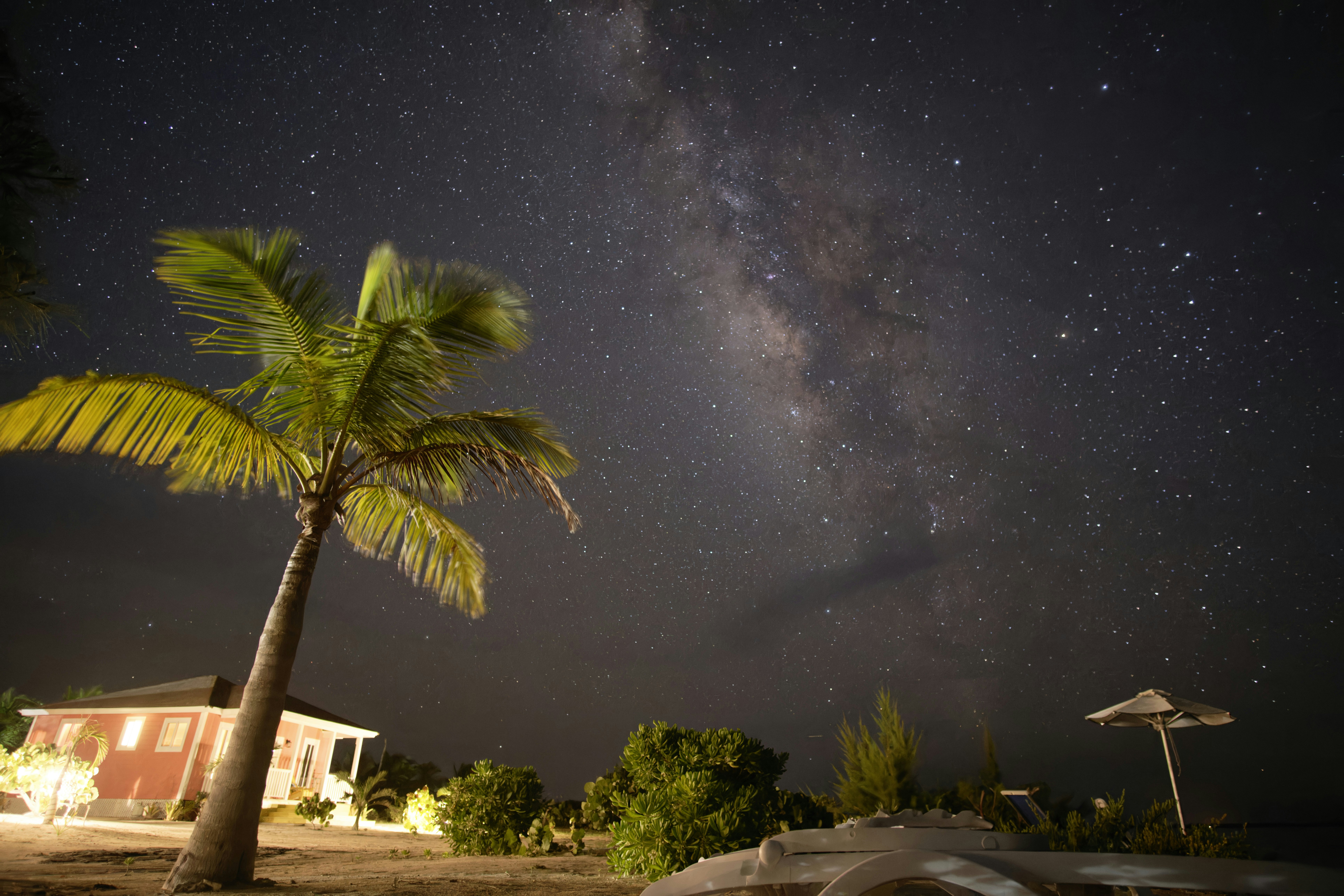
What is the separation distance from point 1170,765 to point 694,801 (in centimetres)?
988

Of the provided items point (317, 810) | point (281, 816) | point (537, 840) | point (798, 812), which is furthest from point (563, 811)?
point (281, 816)

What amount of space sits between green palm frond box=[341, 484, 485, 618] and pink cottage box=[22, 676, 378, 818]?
12.1m

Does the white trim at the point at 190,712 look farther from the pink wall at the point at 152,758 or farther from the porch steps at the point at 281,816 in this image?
the porch steps at the point at 281,816

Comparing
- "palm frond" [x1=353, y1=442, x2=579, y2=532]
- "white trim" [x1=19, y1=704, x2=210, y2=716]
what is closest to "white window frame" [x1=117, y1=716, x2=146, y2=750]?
"white trim" [x1=19, y1=704, x2=210, y2=716]

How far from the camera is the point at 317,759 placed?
873 inches

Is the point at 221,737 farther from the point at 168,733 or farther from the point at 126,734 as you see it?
the point at 126,734

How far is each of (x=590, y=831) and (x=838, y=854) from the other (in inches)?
512

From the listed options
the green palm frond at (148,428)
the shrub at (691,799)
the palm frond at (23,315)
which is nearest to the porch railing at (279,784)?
the palm frond at (23,315)

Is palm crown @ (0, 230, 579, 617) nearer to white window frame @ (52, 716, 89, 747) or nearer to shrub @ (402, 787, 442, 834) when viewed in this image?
shrub @ (402, 787, 442, 834)

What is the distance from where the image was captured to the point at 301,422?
7070mm

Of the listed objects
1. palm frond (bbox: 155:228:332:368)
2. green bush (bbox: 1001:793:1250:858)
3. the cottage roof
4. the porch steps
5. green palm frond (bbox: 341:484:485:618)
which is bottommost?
the porch steps

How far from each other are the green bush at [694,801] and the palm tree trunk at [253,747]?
10.6ft

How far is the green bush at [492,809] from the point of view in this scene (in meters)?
9.58

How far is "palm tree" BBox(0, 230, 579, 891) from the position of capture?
19.8 ft
